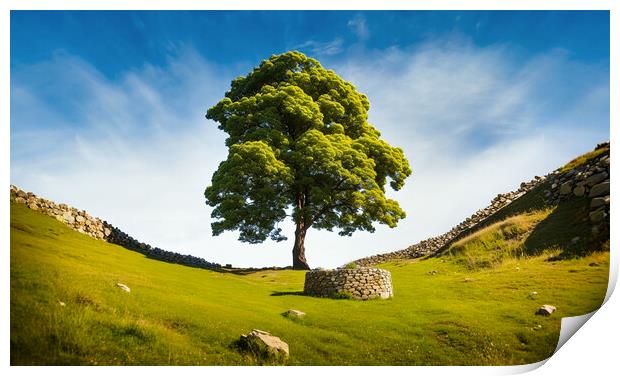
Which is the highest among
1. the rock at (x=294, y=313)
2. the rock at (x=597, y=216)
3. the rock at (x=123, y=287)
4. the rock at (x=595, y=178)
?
the rock at (x=595, y=178)

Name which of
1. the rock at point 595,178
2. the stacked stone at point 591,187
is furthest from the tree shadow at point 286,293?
the rock at point 595,178

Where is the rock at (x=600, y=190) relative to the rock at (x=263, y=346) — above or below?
above

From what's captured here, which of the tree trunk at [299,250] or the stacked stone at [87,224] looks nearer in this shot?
the stacked stone at [87,224]

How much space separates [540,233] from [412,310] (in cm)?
1344

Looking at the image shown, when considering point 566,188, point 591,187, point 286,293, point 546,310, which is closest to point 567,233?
point 591,187

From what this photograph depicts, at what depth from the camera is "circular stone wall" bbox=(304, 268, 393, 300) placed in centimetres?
1997

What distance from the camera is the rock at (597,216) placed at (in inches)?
849

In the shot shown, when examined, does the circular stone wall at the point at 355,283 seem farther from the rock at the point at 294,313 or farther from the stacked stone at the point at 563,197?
the stacked stone at the point at 563,197

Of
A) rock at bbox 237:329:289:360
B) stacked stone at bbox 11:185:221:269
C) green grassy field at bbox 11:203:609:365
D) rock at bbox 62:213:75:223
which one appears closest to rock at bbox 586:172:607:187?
green grassy field at bbox 11:203:609:365

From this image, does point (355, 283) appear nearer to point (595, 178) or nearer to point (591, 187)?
point (595, 178)

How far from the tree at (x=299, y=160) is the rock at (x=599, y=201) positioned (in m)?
12.7
